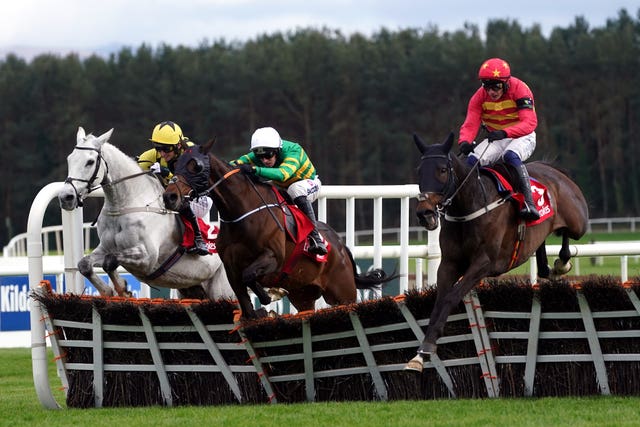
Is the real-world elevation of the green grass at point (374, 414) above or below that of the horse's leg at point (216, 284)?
below

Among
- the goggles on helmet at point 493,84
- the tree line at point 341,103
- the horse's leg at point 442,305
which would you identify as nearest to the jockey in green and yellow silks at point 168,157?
the goggles on helmet at point 493,84

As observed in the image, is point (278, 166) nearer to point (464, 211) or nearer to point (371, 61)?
point (464, 211)

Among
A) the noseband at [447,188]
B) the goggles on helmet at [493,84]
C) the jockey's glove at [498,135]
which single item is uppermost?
the goggles on helmet at [493,84]

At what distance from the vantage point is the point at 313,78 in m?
52.8

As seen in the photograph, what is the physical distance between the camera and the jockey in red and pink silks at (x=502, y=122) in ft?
27.6

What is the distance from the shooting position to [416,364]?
7.14 metres

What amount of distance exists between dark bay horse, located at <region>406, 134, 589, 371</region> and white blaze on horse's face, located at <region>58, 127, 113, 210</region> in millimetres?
2508

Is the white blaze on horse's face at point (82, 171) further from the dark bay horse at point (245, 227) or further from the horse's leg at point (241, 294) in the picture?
the horse's leg at point (241, 294)

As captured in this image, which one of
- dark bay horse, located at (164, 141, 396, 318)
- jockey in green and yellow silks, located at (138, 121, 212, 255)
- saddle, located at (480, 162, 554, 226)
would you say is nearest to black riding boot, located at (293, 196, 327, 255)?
dark bay horse, located at (164, 141, 396, 318)

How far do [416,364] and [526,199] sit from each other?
1.77 meters

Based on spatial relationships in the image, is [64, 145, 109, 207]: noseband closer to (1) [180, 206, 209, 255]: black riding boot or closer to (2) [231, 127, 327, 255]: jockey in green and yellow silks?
(1) [180, 206, 209, 255]: black riding boot

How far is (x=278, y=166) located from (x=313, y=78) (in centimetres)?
4415

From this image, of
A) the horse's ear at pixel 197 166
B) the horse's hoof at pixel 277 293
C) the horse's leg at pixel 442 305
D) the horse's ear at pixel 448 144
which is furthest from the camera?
the horse's hoof at pixel 277 293

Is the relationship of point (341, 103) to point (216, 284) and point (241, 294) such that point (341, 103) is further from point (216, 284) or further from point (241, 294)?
point (241, 294)
